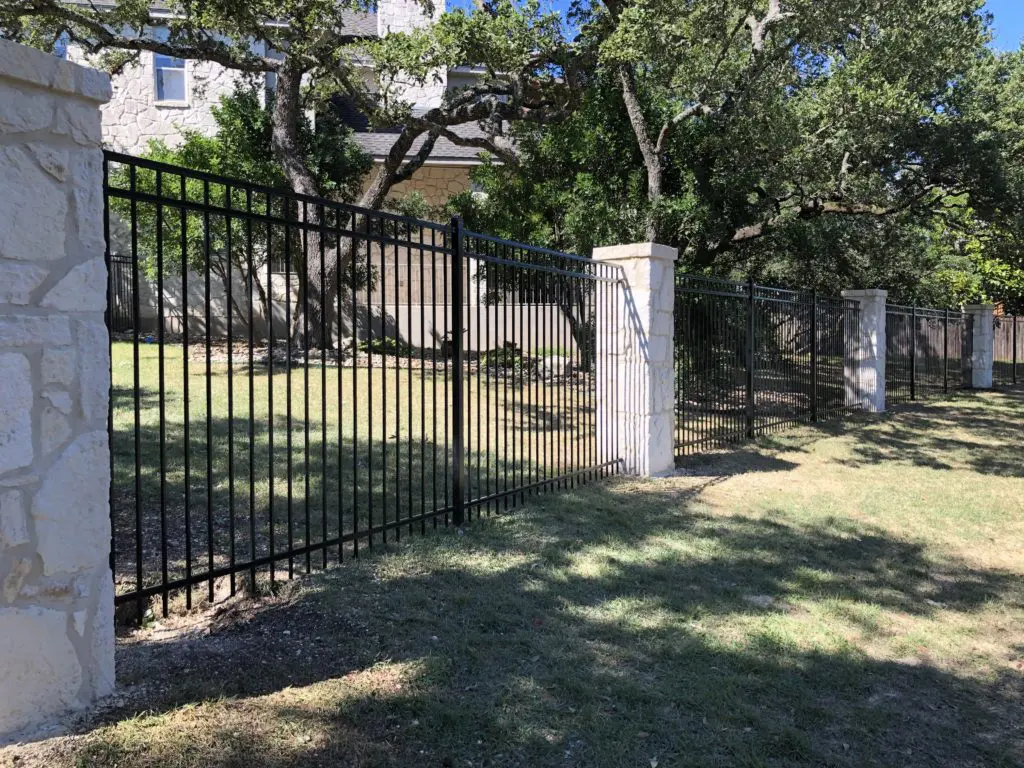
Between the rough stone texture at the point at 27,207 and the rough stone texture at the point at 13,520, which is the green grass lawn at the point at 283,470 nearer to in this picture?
the rough stone texture at the point at 13,520

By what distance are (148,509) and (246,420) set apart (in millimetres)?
3798

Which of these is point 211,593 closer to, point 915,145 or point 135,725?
point 135,725

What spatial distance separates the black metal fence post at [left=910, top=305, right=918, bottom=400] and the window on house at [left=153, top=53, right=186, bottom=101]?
19393 mm

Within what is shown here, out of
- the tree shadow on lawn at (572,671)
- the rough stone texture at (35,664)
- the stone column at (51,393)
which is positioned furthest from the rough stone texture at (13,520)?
the tree shadow on lawn at (572,671)

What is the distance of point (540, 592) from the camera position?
170 inches

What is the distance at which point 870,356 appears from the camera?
13531mm

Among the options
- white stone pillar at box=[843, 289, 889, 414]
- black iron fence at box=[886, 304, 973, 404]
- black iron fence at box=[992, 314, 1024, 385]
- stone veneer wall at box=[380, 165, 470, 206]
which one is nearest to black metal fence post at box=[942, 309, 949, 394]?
black iron fence at box=[886, 304, 973, 404]

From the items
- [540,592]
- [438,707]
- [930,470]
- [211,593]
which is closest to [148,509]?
[211,593]

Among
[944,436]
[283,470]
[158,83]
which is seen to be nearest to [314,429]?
[283,470]

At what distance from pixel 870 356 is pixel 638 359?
26.6ft

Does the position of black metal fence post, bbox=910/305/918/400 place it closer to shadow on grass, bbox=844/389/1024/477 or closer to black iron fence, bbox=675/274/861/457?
shadow on grass, bbox=844/389/1024/477

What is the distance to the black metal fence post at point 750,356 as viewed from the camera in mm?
9766

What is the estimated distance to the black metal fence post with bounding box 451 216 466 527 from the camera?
524 centimetres

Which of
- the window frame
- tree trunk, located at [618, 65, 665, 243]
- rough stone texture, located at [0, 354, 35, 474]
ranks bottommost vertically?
rough stone texture, located at [0, 354, 35, 474]
